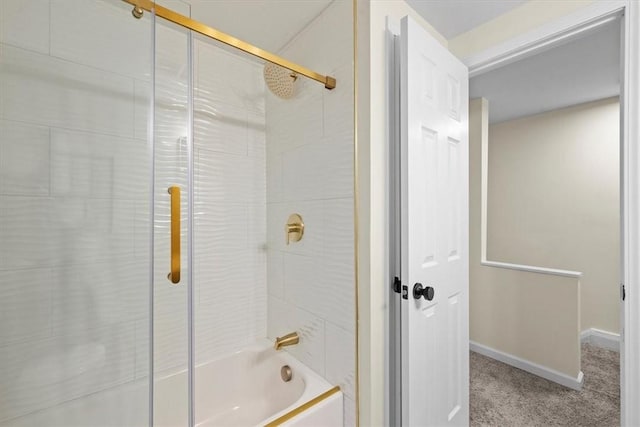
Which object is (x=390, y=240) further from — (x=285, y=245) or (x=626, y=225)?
(x=626, y=225)

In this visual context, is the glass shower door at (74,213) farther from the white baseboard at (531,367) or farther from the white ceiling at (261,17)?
the white baseboard at (531,367)

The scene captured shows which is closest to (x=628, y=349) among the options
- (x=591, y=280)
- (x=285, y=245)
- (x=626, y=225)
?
(x=626, y=225)

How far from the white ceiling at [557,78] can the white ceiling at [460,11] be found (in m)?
0.71

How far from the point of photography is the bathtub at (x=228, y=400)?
0.81 meters

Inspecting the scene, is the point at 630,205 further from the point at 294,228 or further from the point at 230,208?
the point at 230,208

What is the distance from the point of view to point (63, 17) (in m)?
0.73

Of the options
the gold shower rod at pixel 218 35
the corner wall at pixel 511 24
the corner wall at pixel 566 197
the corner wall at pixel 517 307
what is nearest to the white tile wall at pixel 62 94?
the gold shower rod at pixel 218 35

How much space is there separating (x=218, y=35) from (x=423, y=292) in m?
1.23

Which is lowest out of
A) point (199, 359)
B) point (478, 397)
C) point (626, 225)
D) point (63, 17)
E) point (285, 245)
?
point (478, 397)

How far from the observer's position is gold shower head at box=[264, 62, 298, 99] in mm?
1410

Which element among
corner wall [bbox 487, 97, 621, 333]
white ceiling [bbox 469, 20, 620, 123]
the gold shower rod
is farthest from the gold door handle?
corner wall [bbox 487, 97, 621, 333]

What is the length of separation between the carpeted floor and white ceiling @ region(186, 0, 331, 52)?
239cm

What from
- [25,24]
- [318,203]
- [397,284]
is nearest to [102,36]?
[25,24]

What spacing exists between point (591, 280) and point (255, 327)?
3233 millimetres
